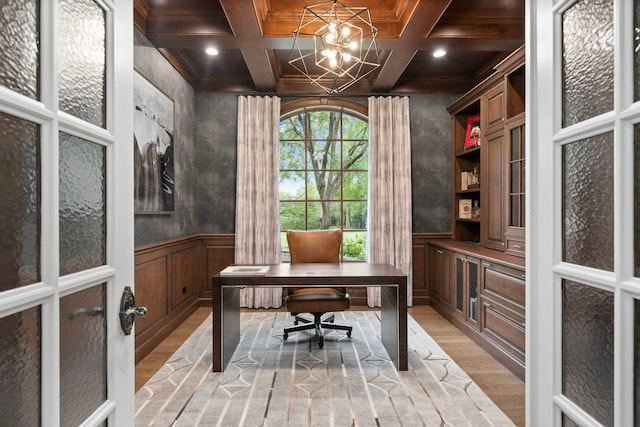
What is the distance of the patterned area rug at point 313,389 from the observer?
2.40m

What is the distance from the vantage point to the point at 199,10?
3473 mm

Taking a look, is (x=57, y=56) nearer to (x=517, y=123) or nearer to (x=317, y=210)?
(x=517, y=123)

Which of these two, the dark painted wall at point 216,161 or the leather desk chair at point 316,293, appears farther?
the dark painted wall at point 216,161

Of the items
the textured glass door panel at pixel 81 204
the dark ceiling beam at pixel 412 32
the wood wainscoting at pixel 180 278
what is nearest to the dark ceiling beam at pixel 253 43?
the dark ceiling beam at pixel 412 32

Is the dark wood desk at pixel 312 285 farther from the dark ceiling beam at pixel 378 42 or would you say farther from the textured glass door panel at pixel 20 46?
the textured glass door panel at pixel 20 46

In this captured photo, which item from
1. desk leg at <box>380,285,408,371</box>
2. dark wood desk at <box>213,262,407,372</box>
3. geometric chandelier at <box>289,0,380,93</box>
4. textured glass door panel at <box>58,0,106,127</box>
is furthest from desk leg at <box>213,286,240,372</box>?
textured glass door panel at <box>58,0,106,127</box>

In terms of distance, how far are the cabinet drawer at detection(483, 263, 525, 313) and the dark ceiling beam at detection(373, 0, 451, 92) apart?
80.1 inches

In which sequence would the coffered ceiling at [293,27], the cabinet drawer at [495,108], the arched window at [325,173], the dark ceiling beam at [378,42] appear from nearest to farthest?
the coffered ceiling at [293,27], the dark ceiling beam at [378,42], the cabinet drawer at [495,108], the arched window at [325,173]

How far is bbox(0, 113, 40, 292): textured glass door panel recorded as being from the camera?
67 centimetres

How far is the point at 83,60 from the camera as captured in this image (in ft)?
3.00

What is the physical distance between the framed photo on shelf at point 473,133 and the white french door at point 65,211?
4.12 metres

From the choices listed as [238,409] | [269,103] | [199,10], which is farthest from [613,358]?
[269,103]

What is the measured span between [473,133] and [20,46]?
15.0ft

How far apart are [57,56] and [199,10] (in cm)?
307
